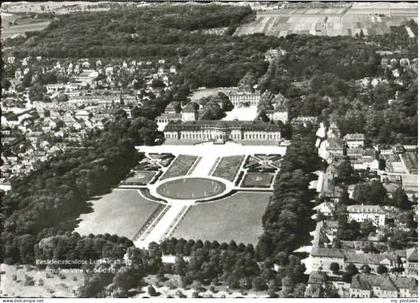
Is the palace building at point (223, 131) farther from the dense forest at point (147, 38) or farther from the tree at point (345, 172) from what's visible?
the dense forest at point (147, 38)

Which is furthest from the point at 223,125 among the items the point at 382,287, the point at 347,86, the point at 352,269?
the point at 382,287

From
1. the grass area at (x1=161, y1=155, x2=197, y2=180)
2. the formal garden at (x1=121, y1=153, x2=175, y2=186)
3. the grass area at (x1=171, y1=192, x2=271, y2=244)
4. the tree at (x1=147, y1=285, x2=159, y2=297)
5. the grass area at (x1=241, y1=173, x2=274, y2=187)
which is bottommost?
the grass area at (x1=171, y1=192, x2=271, y2=244)

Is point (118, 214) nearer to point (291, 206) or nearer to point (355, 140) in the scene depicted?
point (291, 206)

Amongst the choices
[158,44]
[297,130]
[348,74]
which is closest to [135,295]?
[297,130]

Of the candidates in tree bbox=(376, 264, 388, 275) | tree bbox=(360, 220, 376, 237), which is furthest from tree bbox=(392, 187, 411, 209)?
tree bbox=(376, 264, 388, 275)

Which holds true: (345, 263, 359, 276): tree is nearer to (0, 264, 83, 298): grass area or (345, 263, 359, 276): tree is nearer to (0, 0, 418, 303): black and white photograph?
(0, 0, 418, 303): black and white photograph

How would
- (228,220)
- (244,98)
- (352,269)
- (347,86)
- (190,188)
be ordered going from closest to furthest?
(352,269) → (228,220) → (190,188) → (347,86) → (244,98)

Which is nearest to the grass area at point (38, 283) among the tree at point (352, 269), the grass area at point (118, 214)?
the grass area at point (118, 214)
